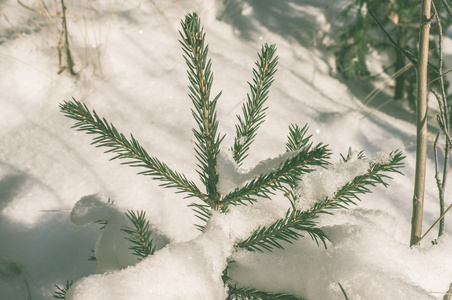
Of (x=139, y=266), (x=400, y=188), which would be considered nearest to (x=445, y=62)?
(x=400, y=188)

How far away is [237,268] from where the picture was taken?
751 millimetres

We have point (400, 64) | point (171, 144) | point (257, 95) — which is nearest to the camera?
point (257, 95)

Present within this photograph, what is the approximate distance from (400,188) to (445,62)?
1123 mm

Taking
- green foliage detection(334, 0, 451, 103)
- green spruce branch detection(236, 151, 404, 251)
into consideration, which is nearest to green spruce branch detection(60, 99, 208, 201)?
green spruce branch detection(236, 151, 404, 251)

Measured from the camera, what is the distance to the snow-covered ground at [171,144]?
665 mm

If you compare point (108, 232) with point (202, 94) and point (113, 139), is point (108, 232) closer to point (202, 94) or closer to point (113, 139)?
point (113, 139)

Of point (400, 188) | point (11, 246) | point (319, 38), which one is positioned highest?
point (319, 38)

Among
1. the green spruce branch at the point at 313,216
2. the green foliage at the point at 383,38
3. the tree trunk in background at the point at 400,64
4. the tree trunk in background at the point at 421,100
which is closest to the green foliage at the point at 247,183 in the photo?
the green spruce branch at the point at 313,216

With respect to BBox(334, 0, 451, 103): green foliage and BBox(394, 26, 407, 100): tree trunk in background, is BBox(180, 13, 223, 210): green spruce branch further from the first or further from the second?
BBox(394, 26, 407, 100): tree trunk in background

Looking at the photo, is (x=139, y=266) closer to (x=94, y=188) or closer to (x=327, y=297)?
(x=327, y=297)

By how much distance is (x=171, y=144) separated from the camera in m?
1.55

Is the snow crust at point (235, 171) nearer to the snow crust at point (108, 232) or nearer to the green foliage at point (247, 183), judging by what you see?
the green foliage at point (247, 183)

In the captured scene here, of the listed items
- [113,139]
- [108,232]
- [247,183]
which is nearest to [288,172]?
[247,183]

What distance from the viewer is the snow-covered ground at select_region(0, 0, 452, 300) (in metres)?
0.67
